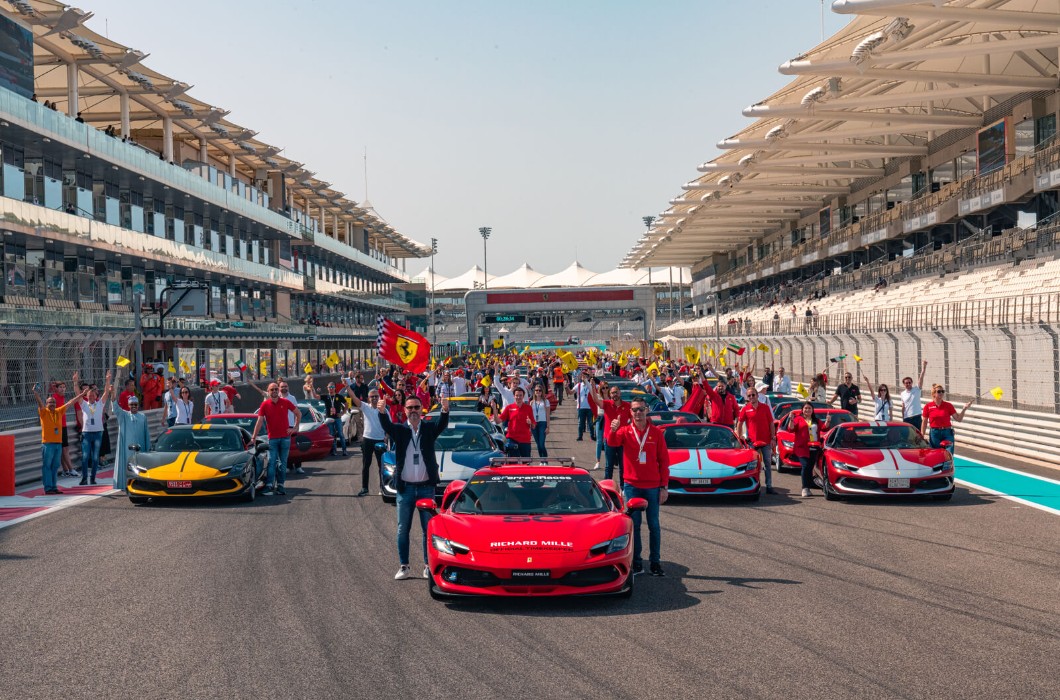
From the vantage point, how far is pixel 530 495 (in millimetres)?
9734

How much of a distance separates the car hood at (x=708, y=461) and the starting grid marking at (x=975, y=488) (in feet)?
11.8

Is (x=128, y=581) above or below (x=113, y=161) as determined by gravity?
below

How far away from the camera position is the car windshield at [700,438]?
1581 cm

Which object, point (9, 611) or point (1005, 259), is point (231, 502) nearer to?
point (9, 611)

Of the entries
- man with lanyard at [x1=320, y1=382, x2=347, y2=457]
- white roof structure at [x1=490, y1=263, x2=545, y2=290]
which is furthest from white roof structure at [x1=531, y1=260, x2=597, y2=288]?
man with lanyard at [x1=320, y1=382, x2=347, y2=457]

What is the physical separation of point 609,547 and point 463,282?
508ft

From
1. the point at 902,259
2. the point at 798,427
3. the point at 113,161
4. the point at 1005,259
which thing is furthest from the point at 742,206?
the point at 798,427

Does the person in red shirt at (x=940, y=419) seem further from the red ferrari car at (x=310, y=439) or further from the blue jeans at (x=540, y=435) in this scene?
the red ferrari car at (x=310, y=439)

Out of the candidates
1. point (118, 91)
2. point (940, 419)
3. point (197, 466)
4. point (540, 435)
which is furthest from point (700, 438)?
point (118, 91)

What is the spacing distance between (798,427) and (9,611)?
1056 centimetres

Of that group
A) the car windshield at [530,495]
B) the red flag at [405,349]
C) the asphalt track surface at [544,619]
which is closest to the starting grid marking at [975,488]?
the asphalt track surface at [544,619]

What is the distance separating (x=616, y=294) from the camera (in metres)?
96.8

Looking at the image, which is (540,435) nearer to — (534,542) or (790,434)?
(790,434)

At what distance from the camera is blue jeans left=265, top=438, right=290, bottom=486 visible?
16047 mm
